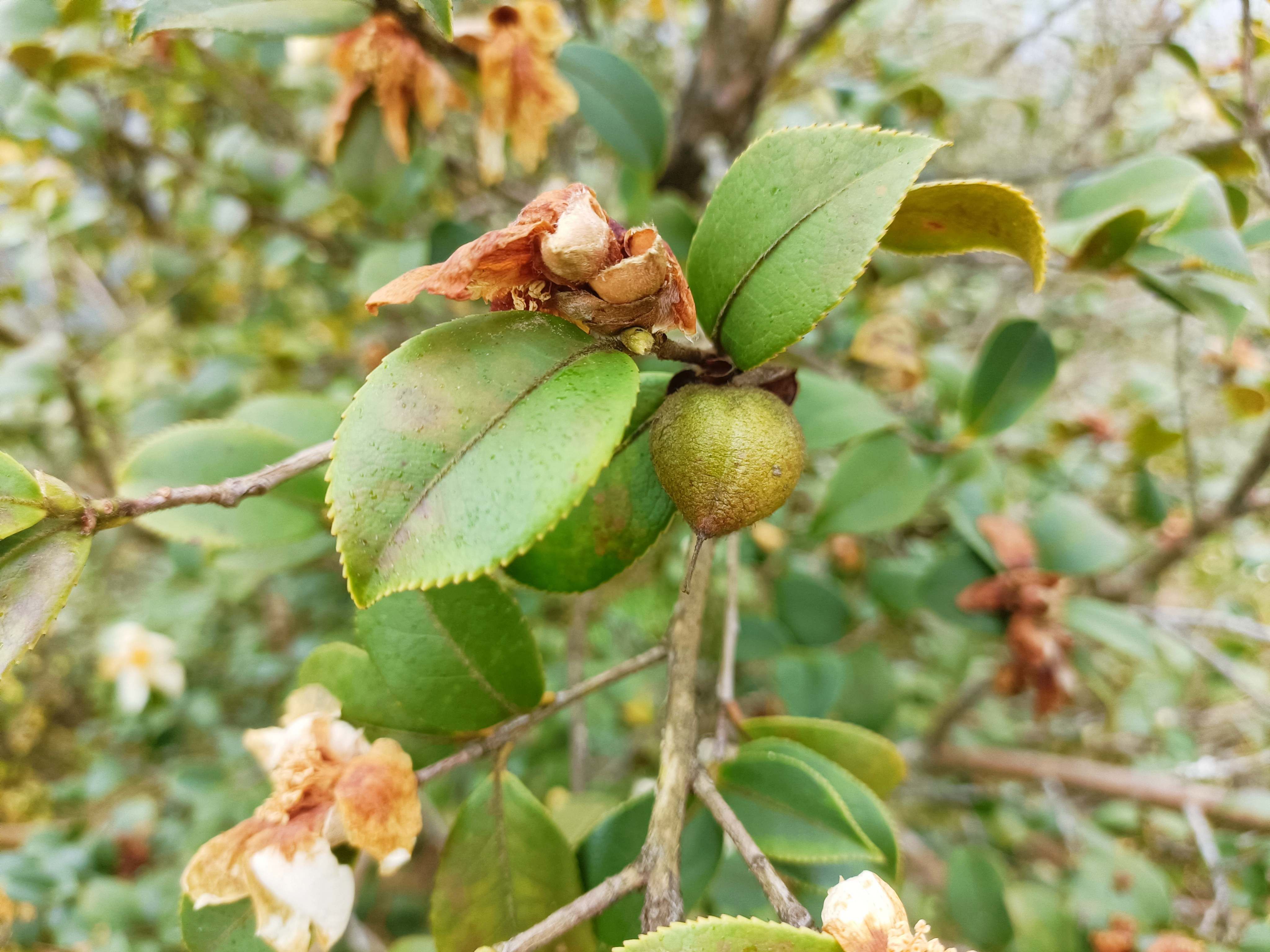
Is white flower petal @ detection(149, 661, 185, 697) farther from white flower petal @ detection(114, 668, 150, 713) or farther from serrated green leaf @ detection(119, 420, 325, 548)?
serrated green leaf @ detection(119, 420, 325, 548)

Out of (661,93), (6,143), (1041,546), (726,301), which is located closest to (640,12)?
(661,93)

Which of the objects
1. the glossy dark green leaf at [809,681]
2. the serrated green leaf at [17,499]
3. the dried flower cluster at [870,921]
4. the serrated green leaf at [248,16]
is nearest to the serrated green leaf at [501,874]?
the dried flower cluster at [870,921]

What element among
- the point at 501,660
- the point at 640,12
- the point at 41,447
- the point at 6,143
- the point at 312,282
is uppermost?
the point at 640,12

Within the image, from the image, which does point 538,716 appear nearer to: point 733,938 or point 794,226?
point 733,938

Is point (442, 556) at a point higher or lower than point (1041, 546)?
higher

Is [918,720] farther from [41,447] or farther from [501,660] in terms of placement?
[41,447]

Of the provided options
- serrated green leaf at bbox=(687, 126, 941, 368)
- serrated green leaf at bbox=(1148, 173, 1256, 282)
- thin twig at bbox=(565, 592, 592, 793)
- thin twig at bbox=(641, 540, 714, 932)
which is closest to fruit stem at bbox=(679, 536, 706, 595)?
thin twig at bbox=(641, 540, 714, 932)

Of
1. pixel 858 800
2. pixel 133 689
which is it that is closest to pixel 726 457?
pixel 858 800
